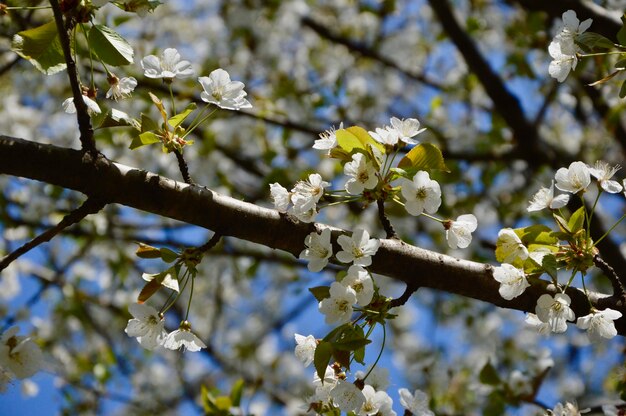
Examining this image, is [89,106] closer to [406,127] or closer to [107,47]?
[107,47]

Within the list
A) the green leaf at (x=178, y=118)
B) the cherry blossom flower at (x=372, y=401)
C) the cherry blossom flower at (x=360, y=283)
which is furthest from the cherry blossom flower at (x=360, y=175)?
the cherry blossom flower at (x=372, y=401)

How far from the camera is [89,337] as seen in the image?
558 cm

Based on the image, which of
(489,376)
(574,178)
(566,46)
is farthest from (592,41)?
(489,376)

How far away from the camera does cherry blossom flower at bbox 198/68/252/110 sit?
167 cm

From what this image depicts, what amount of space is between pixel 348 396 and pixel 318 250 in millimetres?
344

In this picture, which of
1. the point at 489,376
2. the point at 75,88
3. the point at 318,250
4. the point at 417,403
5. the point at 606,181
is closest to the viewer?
the point at 75,88

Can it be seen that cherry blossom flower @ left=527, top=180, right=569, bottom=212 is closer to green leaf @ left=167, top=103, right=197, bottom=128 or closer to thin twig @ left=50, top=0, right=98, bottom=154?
green leaf @ left=167, top=103, right=197, bottom=128

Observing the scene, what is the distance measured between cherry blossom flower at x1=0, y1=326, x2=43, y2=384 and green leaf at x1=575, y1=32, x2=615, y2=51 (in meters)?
1.44

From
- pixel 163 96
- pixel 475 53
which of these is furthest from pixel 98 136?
pixel 475 53

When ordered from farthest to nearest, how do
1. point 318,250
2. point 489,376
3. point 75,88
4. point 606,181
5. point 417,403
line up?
point 489,376, point 417,403, point 606,181, point 318,250, point 75,88

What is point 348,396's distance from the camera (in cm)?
155

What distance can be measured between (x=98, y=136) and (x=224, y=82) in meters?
2.35

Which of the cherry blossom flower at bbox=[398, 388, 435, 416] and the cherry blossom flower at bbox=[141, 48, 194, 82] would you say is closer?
the cherry blossom flower at bbox=[141, 48, 194, 82]

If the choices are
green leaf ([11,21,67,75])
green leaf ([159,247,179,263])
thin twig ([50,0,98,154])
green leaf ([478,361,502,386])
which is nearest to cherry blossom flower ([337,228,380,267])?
green leaf ([159,247,179,263])
